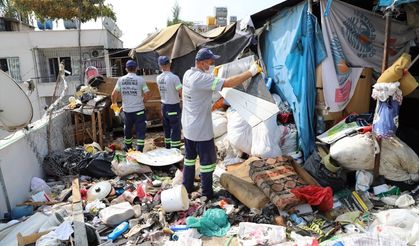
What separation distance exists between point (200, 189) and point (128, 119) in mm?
2256

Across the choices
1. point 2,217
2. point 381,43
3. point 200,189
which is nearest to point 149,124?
point 200,189

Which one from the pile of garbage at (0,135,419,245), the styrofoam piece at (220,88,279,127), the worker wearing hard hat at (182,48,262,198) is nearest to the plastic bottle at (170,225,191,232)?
the pile of garbage at (0,135,419,245)

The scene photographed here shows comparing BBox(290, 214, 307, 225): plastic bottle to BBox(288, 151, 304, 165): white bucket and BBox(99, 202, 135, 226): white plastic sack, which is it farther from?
BBox(99, 202, 135, 226): white plastic sack

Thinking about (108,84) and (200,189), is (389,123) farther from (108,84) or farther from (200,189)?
(108,84)

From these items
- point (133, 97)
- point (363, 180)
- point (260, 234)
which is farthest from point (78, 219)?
point (363, 180)

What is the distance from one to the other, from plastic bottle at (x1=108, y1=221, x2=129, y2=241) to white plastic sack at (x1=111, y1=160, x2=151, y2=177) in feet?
4.62

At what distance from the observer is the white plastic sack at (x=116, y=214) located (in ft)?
11.5

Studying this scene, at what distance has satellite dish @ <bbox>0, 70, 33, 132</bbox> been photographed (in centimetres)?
359

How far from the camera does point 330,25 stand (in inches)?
181

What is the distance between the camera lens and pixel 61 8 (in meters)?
18.5

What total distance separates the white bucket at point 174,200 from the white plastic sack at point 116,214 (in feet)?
1.31

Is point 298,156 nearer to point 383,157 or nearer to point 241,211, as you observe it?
point 383,157

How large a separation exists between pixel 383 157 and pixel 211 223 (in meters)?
2.33

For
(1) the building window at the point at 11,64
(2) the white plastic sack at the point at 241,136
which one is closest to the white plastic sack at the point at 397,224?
(2) the white plastic sack at the point at 241,136
